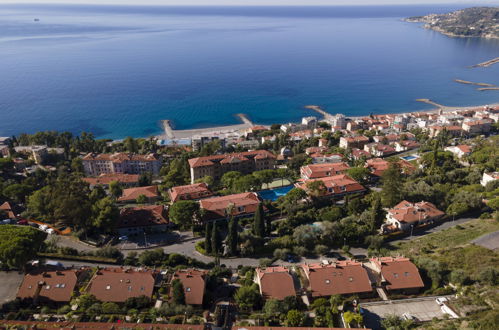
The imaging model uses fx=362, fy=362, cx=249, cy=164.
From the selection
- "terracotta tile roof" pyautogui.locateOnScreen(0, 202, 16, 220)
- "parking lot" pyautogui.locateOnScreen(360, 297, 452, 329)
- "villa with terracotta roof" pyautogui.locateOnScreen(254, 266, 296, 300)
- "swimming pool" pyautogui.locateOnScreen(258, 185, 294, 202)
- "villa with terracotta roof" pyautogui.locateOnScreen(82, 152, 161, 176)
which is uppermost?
"villa with terracotta roof" pyautogui.locateOnScreen(254, 266, 296, 300)

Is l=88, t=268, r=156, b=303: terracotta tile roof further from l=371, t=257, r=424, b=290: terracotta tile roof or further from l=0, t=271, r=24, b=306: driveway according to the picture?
l=371, t=257, r=424, b=290: terracotta tile roof

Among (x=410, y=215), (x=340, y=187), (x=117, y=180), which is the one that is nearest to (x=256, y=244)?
(x=340, y=187)

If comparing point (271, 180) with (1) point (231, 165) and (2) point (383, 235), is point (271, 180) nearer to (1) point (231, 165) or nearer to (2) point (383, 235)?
(1) point (231, 165)

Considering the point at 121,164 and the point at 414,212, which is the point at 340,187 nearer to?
the point at 414,212

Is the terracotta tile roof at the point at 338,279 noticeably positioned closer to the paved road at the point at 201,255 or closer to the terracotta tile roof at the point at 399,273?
the terracotta tile roof at the point at 399,273

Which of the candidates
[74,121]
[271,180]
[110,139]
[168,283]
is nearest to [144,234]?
[168,283]

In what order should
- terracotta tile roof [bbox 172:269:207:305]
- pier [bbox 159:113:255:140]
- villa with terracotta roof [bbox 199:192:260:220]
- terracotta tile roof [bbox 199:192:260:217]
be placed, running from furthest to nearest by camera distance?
pier [bbox 159:113:255:140] < terracotta tile roof [bbox 199:192:260:217] < villa with terracotta roof [bbox 199:192:260:220] < terracotta tile roof [bbox 172:269:207:305]

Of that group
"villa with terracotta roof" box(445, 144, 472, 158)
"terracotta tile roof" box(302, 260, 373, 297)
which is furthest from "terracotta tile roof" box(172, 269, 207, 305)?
"villa with terracotta roof" box(445, 144, 472, 158)
